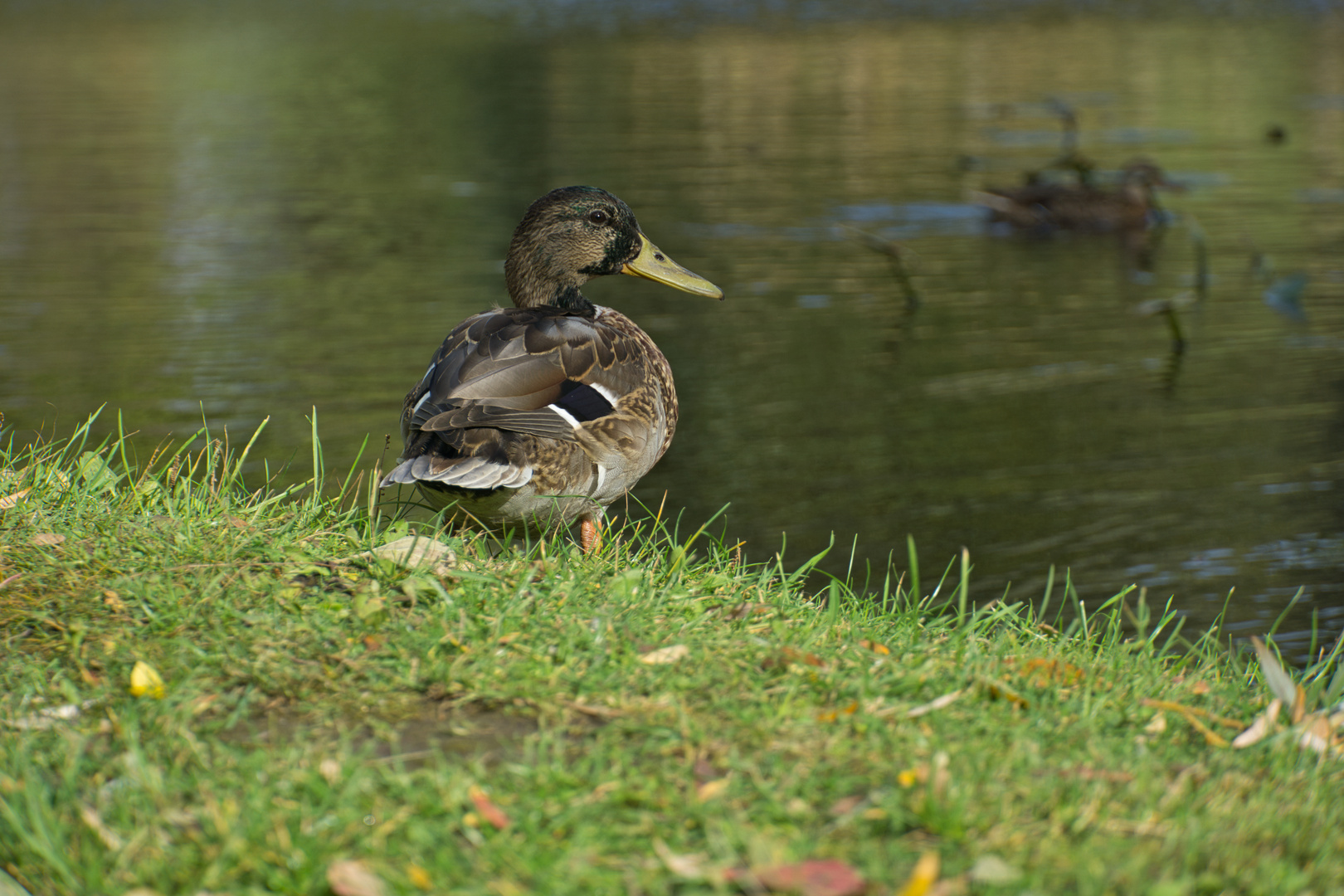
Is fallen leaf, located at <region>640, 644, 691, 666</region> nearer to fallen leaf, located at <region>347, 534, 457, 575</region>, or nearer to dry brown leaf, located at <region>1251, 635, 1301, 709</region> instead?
fallen leaf, located at <region>347, 534, 457, 575</region>

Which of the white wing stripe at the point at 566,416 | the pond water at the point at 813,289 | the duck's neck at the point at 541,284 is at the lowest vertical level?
the pond water at the point at 813,289

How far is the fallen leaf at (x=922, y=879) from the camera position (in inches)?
101

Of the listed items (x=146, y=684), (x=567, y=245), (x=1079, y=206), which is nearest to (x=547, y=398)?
(x=567, y=245)

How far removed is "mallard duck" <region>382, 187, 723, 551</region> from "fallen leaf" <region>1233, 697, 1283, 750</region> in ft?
6.89

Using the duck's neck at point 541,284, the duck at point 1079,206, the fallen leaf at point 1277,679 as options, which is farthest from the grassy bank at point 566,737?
the duck at point 1079,206

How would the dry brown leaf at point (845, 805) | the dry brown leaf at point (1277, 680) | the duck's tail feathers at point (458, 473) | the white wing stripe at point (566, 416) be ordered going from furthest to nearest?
the white wing stripe at point (566, 416), the duck's tail feathers at point (458, 473), the dry brown leaf at point (1277, 680), the dry brown leaf at point (845, 805)

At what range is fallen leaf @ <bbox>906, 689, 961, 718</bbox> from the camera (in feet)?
10.6

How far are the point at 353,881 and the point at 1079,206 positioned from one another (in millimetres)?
15042

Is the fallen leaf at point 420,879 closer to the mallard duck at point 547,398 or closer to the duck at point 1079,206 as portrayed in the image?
the mallard duck at point 547,398

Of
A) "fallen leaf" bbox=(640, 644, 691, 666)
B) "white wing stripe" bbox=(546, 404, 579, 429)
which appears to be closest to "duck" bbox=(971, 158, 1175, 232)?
"white wing stripe" bbox=(546, 404, 579, 429)

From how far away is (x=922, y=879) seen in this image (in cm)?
256

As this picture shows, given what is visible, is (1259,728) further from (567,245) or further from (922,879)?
(567,245)

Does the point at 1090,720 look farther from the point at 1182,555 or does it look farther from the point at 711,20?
the point at 711,20

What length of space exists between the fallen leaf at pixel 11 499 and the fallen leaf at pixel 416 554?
1.17 m
